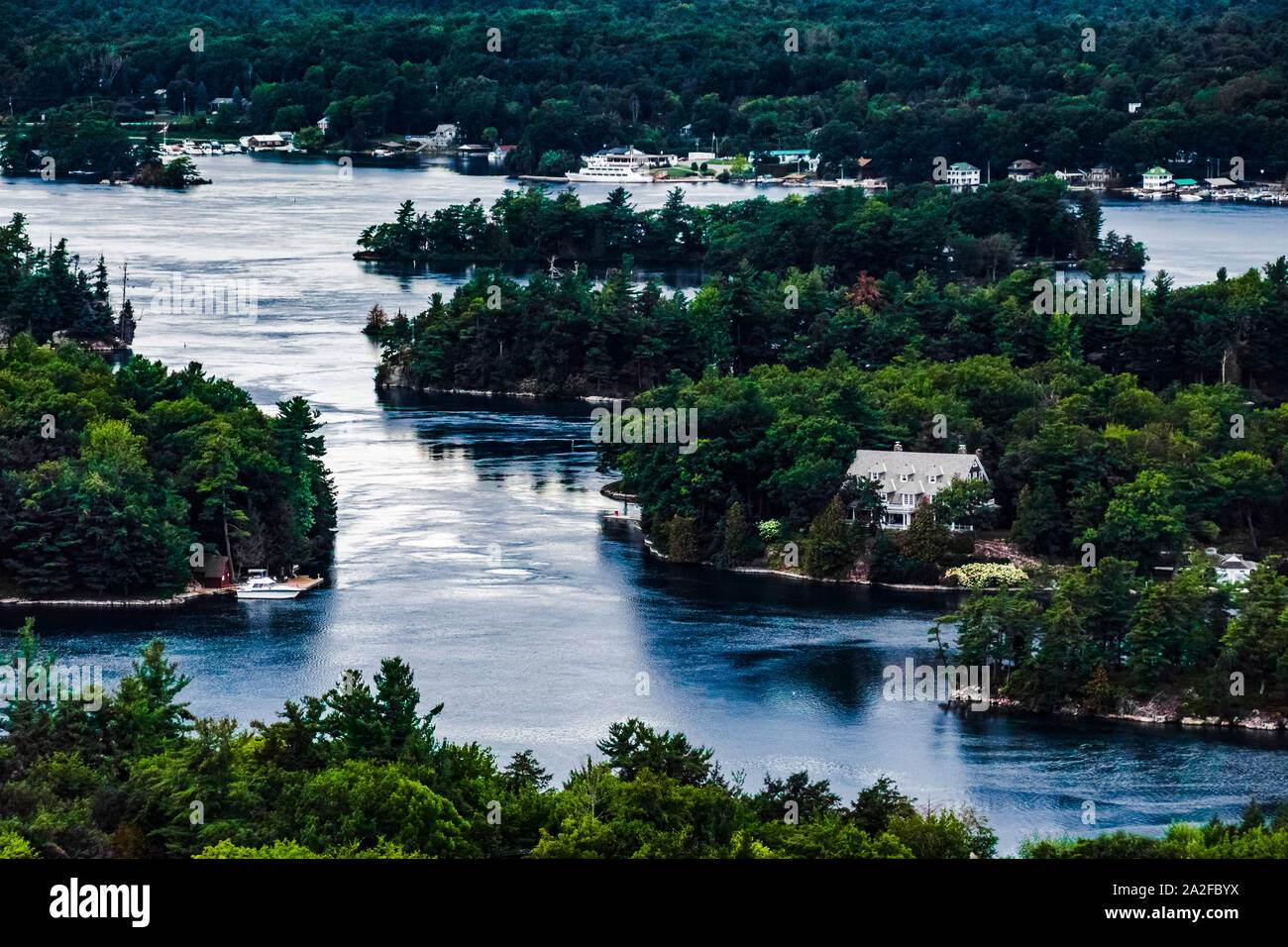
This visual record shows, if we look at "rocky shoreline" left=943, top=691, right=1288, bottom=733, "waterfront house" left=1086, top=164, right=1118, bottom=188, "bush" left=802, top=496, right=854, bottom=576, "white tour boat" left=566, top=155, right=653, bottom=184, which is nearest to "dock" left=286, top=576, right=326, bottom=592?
"bush" left=802, top=496, right=854, bottom=576

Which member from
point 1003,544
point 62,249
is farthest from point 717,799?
point 62,249

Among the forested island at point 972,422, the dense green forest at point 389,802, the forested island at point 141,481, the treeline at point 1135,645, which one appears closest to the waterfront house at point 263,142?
the forested island at point 972,422

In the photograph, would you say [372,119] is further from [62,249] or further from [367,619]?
[367,619]

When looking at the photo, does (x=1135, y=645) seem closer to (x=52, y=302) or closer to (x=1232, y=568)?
(x=1232, y=568)

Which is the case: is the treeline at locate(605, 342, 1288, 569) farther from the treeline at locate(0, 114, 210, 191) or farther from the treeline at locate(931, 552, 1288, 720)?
the treeline at locate(0, 114, 210, 191)

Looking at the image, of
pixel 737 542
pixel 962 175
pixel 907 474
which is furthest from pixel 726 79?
pixel 737 542

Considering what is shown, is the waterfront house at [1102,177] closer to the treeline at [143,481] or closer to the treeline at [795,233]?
the treeline at [795,233]

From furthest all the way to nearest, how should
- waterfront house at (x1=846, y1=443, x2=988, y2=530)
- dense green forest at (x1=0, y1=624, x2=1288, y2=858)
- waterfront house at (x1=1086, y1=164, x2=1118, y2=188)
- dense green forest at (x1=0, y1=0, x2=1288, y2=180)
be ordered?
1. dense green forest at (x1=0, y1=0, x2=1288, y2=180)
2. waterfront house at (x1=1086, y1=164, x2=1118, y2=188)
3. waterfront house at (x1=846, y1=443, x2=988, y2=530)
4. dense green forest at (x1=0, y1=624, x2=1288, y2=858)
